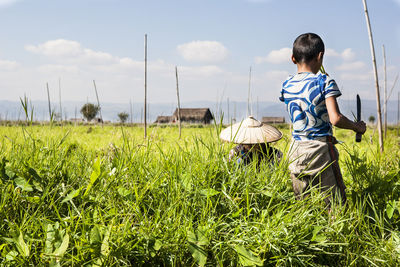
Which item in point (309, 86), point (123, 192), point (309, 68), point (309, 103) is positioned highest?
point (309, 68)

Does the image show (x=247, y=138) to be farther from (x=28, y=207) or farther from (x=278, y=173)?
(x=28, y=207)

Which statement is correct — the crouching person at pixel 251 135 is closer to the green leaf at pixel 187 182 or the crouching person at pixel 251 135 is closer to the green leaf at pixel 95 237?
the green leaf at pixel 187 182

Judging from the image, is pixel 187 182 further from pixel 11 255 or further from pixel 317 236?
pixel 11 255

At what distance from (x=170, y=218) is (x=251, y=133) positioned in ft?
3.91

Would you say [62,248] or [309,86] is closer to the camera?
[62,248]

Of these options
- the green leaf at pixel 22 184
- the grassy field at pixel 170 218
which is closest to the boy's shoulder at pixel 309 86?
the grassy field at pixel 170 218

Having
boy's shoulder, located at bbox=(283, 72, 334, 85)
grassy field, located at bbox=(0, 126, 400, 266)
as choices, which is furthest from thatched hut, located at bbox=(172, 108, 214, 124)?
grassy field, located at bbox=(0, 126, 400, 266)

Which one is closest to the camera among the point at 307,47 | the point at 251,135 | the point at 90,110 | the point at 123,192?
the point at 123,192

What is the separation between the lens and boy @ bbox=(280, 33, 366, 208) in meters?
2.36

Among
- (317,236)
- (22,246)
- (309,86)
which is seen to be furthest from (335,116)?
(22,246)

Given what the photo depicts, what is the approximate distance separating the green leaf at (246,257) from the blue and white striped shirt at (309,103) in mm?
1011

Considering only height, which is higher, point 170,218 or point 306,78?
point 306,78

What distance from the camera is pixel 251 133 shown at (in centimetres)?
294

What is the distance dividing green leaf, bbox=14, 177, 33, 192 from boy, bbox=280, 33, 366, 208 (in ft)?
5.79
